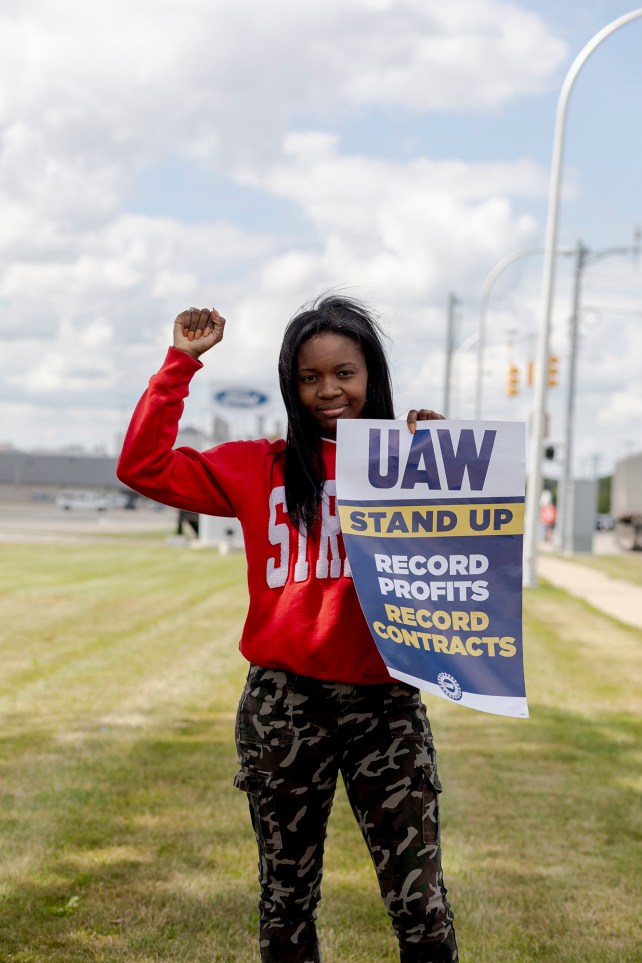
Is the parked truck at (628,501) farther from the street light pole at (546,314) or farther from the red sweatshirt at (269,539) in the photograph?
the red sweatshirt at (269,539)

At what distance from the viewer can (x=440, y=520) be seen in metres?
3.12

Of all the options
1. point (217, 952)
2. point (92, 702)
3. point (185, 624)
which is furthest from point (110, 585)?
point (217, 952)

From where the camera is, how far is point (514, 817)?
6.10 meters

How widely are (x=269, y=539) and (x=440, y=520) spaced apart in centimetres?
46

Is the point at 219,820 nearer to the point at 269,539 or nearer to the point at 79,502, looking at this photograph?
the point at 269,539

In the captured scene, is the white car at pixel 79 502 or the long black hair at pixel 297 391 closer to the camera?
the long black hair at pixel 297 391

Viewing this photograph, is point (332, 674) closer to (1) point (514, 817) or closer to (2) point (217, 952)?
(2) point (217, 952)

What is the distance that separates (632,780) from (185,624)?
752cm

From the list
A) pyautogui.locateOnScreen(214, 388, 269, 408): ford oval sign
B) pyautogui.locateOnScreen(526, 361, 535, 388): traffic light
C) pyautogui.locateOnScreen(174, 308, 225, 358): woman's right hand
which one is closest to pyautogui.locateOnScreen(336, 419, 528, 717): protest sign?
pyautogui.locateOnScreen(174, 308, 225, 358): woman's right hand

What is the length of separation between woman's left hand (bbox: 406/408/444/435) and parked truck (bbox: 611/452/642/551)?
4340 centimetres

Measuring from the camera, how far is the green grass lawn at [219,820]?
4.42 m

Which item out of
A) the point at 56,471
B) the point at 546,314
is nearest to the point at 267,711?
the point at 546,314

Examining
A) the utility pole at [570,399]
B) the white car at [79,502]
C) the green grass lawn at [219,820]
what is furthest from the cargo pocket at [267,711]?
the white car at [79,502]

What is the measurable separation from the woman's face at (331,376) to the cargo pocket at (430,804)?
0.97 meters
